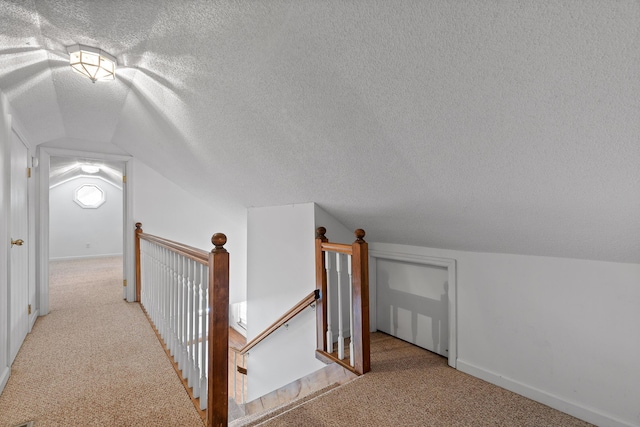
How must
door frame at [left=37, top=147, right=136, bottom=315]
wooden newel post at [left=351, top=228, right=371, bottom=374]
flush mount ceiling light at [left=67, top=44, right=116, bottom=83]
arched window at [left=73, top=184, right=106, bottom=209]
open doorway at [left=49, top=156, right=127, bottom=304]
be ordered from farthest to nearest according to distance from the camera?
1. arched window at [left=73, top=184, right=106, bottom=209]
2. open doorway at [left=49, top=156, right=127, bottom=304]
3. door frame at [left=37, top=147, right=136, bottom=315]
4. wooden newel post at [left=351, top=228, right=371, bottom=374]
5. flush mount ceiling light at [left=67, top=44, right=116, bottom=83]

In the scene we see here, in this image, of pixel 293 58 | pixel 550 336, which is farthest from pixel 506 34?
pixel 550 336

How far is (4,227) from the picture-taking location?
1968 mm

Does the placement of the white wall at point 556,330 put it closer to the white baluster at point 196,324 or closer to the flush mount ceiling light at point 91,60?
the white baluster at point 196,324

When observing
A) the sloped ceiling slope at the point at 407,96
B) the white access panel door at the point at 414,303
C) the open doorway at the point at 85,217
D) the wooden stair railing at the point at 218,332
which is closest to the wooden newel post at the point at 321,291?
the sloped ceiling slope at the point at 407,96

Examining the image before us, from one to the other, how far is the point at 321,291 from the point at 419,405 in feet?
3.35

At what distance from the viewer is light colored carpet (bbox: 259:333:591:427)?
5.46 ft

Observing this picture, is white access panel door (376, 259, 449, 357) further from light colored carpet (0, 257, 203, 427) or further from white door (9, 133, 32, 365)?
white door (9, 133, 32, 365)

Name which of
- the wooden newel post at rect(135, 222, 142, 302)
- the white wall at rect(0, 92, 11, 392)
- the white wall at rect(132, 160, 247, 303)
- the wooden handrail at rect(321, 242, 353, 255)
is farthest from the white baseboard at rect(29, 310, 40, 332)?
the wooden handrail at rect(321, 242, 353, 255)

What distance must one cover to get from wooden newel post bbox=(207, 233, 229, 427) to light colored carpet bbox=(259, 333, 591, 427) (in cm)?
34

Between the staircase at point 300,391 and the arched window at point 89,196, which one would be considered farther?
the arched window at point 89,196

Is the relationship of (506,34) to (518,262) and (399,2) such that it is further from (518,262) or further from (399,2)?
(518,262)

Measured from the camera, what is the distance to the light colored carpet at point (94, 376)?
167 cm

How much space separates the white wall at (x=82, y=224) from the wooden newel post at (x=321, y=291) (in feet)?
26.9

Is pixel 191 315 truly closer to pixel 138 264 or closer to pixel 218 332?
pixel 218 332
